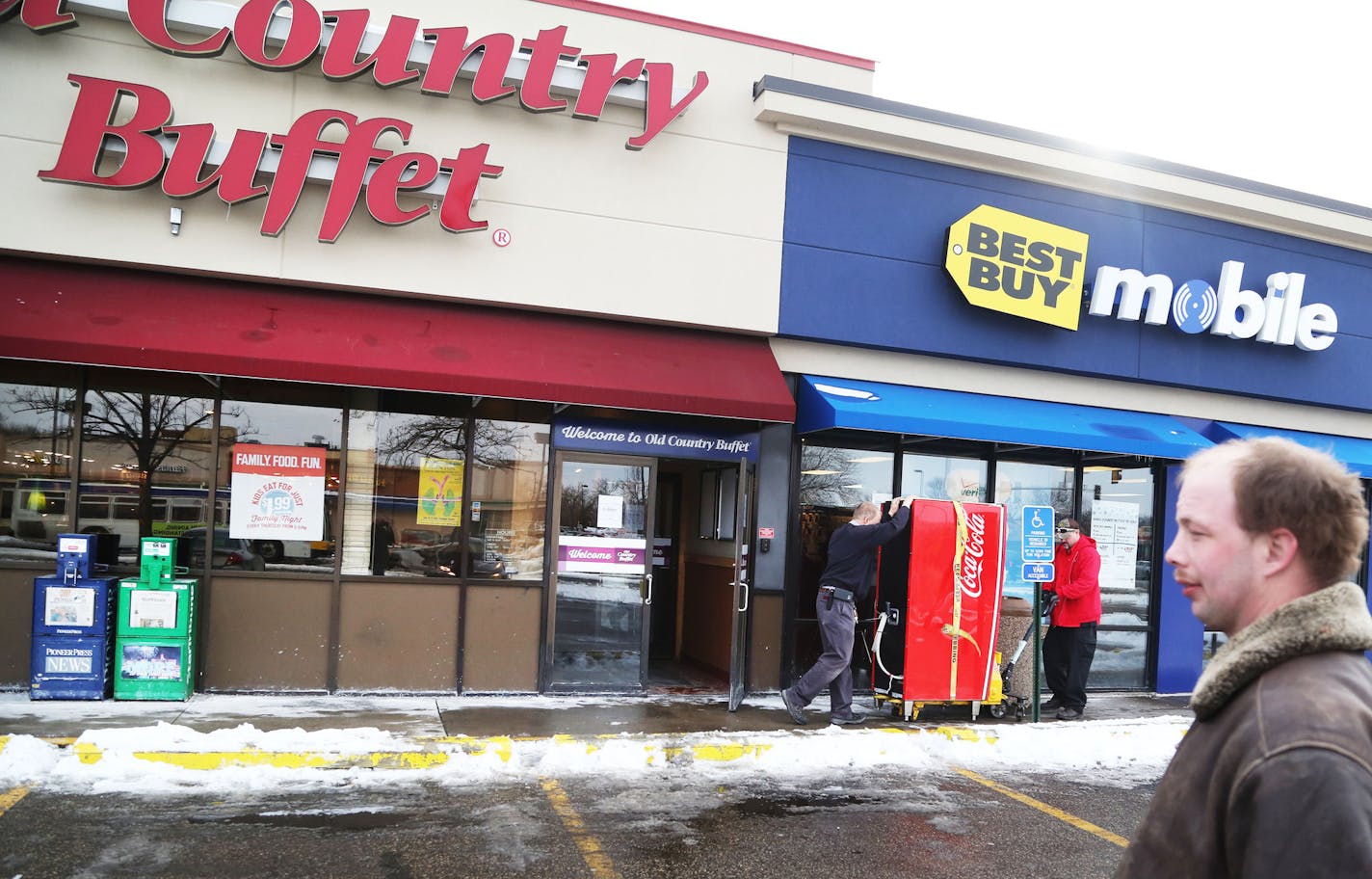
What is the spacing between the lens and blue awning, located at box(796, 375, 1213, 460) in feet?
35.6

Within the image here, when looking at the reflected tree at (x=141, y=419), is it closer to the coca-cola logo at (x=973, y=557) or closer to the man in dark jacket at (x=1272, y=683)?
the coca-cola logo at (x=973, y=557)

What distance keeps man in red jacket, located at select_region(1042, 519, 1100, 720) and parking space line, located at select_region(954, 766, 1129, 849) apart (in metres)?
2.68

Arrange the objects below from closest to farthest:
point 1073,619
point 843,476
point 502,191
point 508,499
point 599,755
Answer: point 599,755
point 502,191
point 508,499
point 1073,619
point 843,476

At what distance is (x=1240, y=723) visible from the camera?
1.83m

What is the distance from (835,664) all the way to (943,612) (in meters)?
1.40

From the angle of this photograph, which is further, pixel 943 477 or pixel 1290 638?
pixel 943 477

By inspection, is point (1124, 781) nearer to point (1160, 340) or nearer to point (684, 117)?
point (1160, 340)

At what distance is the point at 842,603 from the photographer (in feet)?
32.4

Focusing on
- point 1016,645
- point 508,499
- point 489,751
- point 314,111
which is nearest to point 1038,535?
point 1016,645

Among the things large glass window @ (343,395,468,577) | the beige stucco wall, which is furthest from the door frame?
the beige stucco wall

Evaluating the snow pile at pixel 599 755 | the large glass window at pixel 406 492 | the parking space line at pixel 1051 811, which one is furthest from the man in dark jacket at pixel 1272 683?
the large glass window at pixel 406 492

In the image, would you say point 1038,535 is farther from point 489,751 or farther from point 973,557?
point 489,751

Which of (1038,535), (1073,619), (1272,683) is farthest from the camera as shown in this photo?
(1073,619)

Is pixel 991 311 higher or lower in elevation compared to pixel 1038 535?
higher
